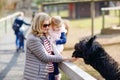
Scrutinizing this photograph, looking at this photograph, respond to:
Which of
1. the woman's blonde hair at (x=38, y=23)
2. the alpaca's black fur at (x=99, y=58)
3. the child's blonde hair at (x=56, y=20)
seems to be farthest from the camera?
the child's blonde hair at (x=56, y=20)

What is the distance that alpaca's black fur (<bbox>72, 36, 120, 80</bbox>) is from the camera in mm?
5074

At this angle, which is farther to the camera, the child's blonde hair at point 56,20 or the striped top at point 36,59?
the child's blonde hair at point 56,20

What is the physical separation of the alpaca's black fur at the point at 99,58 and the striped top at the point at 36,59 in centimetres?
47

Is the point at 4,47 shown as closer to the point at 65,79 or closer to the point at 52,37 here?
the point at 65,79

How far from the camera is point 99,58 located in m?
5.14

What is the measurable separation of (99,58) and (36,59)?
84 centimetres

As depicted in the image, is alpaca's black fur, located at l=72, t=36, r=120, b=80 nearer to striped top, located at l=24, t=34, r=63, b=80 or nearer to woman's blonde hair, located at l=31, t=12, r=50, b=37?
striped top, located at l=24, t=34, r=63, b=80

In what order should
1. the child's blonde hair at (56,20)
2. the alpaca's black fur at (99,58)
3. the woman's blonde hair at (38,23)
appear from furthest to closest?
the child's blonde hair at (56,20) → the alpaca's black fur at (99,58) → the woman's blonde hair at (38,23)

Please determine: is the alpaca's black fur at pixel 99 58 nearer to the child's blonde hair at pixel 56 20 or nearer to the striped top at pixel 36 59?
the striped top at pixel 36 59

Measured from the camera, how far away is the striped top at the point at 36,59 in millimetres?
4836

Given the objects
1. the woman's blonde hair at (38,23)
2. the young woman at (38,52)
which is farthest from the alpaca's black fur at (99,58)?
the woman's blonde hair at (38,23)

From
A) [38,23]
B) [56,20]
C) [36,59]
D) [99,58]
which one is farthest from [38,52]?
[56,20]

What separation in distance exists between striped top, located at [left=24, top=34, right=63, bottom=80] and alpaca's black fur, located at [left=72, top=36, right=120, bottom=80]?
0.47 meters

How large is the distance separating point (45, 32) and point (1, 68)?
17.9 feet
